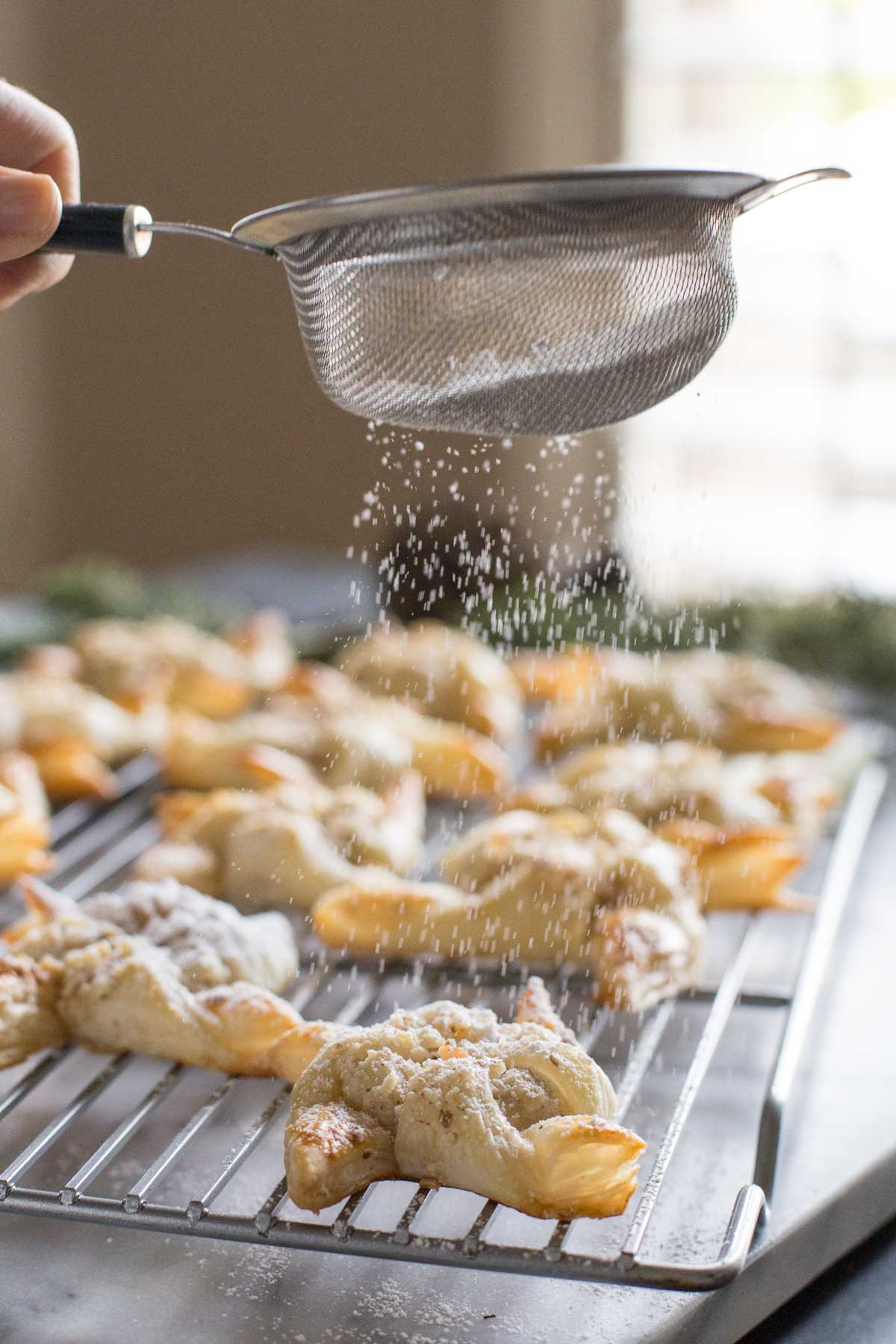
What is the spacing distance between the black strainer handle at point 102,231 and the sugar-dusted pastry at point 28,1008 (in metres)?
0.70

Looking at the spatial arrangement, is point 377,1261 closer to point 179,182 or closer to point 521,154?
point 521,154

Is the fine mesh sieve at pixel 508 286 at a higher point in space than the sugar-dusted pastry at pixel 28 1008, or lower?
higher

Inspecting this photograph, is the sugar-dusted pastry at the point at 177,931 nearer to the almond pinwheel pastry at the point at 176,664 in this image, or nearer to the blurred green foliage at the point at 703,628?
the almond pinwheel pastry at the point at 176,664

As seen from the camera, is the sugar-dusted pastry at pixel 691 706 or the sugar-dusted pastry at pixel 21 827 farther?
the sugar-dusted pastry at pixel 691 706

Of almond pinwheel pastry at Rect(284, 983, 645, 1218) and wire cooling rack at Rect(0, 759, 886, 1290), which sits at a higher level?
almond pinwheel pastry at Rect(284, 983, 645, 1218)

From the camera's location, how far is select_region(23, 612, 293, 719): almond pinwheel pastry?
262cm

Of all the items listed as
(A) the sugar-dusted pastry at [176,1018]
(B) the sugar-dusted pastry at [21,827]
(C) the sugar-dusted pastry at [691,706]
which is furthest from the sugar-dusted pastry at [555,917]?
(C) the sugar-dusted pastry at [691,706]

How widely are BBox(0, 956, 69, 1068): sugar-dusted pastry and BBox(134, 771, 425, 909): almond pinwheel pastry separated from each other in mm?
399

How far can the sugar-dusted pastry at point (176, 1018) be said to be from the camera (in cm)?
140

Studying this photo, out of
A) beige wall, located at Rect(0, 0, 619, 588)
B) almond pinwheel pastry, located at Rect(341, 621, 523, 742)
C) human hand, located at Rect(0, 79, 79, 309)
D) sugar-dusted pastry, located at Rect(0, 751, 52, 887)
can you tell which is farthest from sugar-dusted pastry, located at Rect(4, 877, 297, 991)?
beige wall, located at Rect(0, 0, 619, 588)

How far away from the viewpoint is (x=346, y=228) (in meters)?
1.40

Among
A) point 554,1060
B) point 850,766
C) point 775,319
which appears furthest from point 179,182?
point 554,1060

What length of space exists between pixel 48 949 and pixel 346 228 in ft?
Result: 2.60

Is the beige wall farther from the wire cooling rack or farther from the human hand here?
the wire cooling rack
